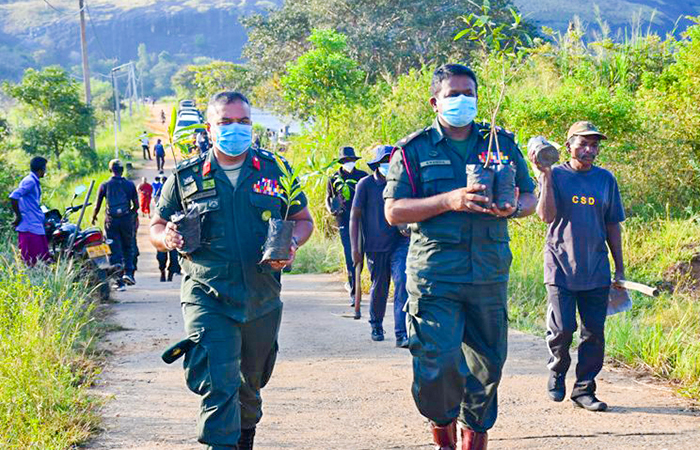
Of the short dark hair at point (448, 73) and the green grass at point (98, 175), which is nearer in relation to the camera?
the short dark hair at point (448, 73)

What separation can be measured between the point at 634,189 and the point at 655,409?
278 inches

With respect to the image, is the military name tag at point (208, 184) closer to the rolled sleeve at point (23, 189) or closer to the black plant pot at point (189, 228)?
the black plant pot at point (189, 228)

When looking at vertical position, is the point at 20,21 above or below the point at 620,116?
above

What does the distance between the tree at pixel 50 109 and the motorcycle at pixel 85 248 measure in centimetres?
2220

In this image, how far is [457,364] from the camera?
14.0 ft

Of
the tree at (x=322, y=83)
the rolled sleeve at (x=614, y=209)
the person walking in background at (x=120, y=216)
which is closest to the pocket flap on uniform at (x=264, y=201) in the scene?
the rolled sleeve at (x=614, y=209)

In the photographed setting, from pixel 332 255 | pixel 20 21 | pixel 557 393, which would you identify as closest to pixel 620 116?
pixel 332 255

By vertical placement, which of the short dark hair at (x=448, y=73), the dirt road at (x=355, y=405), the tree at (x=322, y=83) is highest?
the tree at (x=322, y=83)

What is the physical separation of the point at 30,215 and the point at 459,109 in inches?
286

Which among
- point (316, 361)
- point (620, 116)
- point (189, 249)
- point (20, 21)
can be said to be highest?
point (20, 21)

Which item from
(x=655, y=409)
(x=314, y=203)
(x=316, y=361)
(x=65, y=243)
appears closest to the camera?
(x=655, y=409)

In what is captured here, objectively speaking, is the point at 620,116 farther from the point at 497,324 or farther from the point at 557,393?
the point at 497,324

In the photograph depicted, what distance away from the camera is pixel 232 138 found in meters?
4.36

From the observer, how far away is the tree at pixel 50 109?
106 ft
